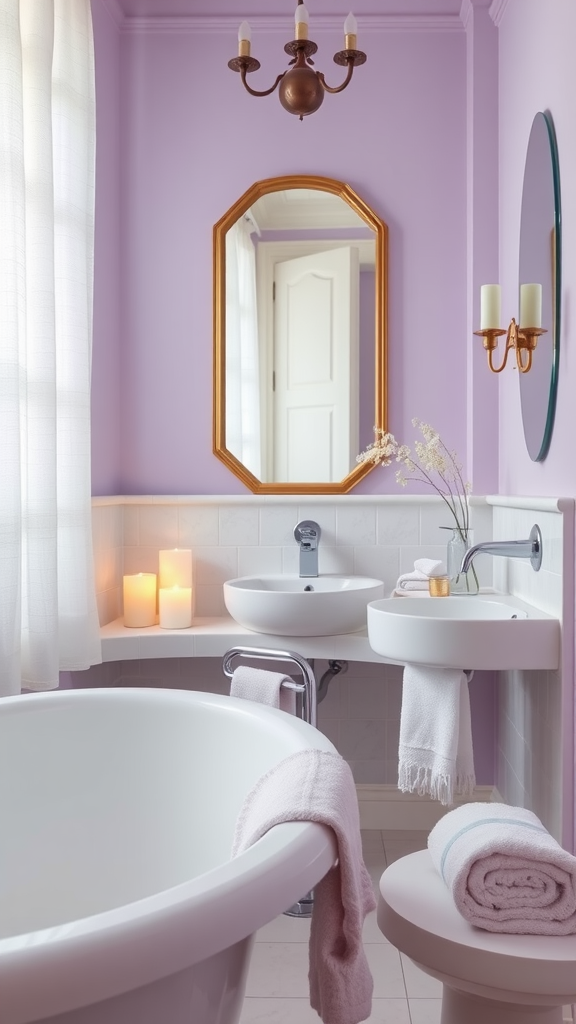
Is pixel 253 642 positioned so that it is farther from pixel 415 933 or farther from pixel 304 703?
pixel 415 933

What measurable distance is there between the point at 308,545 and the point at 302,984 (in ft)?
4.47

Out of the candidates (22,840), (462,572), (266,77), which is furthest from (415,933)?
(266,77)

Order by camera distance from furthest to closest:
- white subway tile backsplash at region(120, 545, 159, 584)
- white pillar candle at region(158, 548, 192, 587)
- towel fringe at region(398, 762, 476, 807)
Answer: white subway tile backsplash at region(120, 545, 159, 584) → white pillar candle at region(158, 548, 192, 587) → towel fringe at region(398, 762, 476, 807)

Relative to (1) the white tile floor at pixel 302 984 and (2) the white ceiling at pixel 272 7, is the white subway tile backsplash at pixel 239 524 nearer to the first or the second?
(1) the white tile floor at pixel 302 984

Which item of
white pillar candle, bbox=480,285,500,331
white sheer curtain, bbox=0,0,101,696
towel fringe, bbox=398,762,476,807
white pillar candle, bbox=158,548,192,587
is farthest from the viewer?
white pillar candle, bbox=158,548,192,587

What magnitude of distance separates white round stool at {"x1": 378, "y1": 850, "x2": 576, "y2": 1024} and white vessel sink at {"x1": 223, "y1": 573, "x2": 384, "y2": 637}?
1.10m

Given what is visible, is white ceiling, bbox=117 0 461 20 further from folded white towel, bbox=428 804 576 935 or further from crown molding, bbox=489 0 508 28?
folded white towel, bbox=428 804 576 935

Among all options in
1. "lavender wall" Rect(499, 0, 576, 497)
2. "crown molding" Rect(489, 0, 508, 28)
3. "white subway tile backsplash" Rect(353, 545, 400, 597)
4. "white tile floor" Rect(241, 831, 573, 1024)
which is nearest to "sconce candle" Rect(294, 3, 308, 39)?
"lavender wall" Rect(499, 0, 576, 497)

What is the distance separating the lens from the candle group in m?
2.74

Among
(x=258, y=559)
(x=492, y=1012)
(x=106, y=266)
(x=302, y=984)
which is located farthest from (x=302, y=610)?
(x=106, y=266)

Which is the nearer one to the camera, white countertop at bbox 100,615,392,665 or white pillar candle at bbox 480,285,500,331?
white pillar candle at bbox 480,285,500,331

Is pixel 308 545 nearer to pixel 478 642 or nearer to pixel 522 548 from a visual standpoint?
pixel 522 548

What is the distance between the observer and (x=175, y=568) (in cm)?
286

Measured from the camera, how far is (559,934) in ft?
4.22
